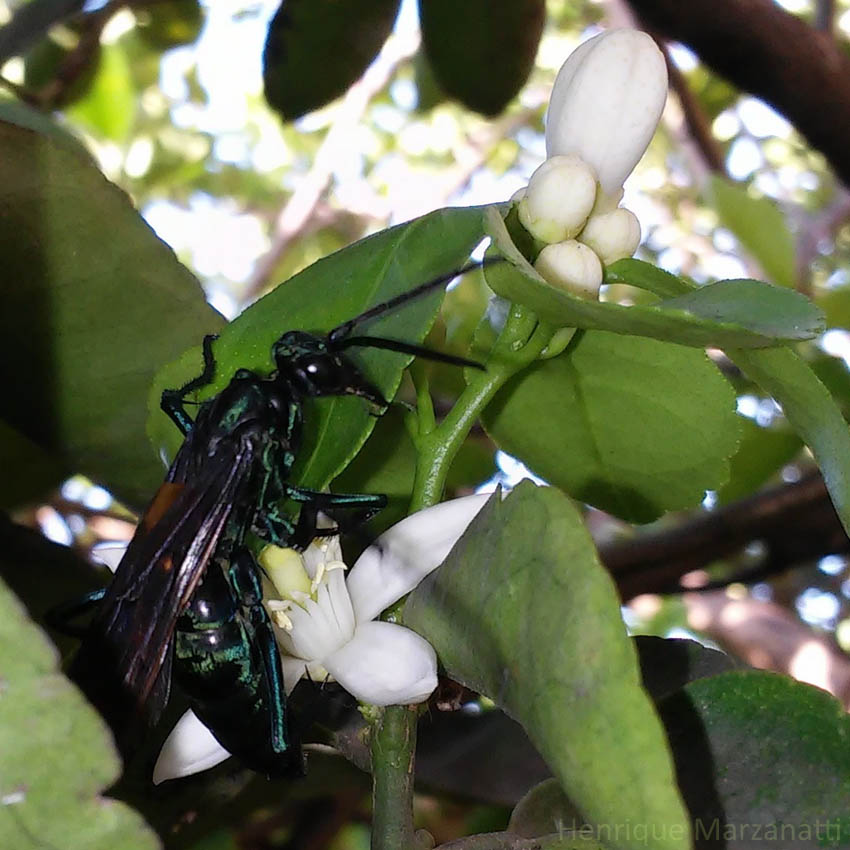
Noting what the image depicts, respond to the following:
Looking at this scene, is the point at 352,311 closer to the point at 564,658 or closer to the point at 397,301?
the point at 397,301

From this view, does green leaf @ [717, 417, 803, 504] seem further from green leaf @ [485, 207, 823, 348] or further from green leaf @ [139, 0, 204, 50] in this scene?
green leaf @ [139, 0, 204, 50]

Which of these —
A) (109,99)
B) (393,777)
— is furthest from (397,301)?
(109,99)

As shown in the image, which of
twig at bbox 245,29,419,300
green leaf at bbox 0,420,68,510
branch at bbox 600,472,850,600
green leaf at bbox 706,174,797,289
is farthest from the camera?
twig at bbox 245,29,419,300

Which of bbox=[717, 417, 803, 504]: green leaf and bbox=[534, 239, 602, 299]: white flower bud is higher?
bbox=[534, 239, 602, 299]: white flower bud

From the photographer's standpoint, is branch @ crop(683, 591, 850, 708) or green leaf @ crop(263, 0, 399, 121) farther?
branch @ crop(683, 591, 850, 708)

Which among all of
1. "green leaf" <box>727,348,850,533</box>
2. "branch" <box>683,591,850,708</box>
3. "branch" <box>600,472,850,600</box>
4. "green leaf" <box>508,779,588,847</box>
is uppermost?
"green leaf" <box>727,348,850,533</box>

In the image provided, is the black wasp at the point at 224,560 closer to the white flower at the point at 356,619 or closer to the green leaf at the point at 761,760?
the white flower at the point at 356,619

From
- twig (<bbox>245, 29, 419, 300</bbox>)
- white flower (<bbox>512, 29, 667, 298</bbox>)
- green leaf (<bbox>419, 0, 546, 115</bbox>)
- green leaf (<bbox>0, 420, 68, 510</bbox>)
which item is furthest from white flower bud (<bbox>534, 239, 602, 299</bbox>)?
twig (<bbox>245, 29, 419, 300</bbox>)
